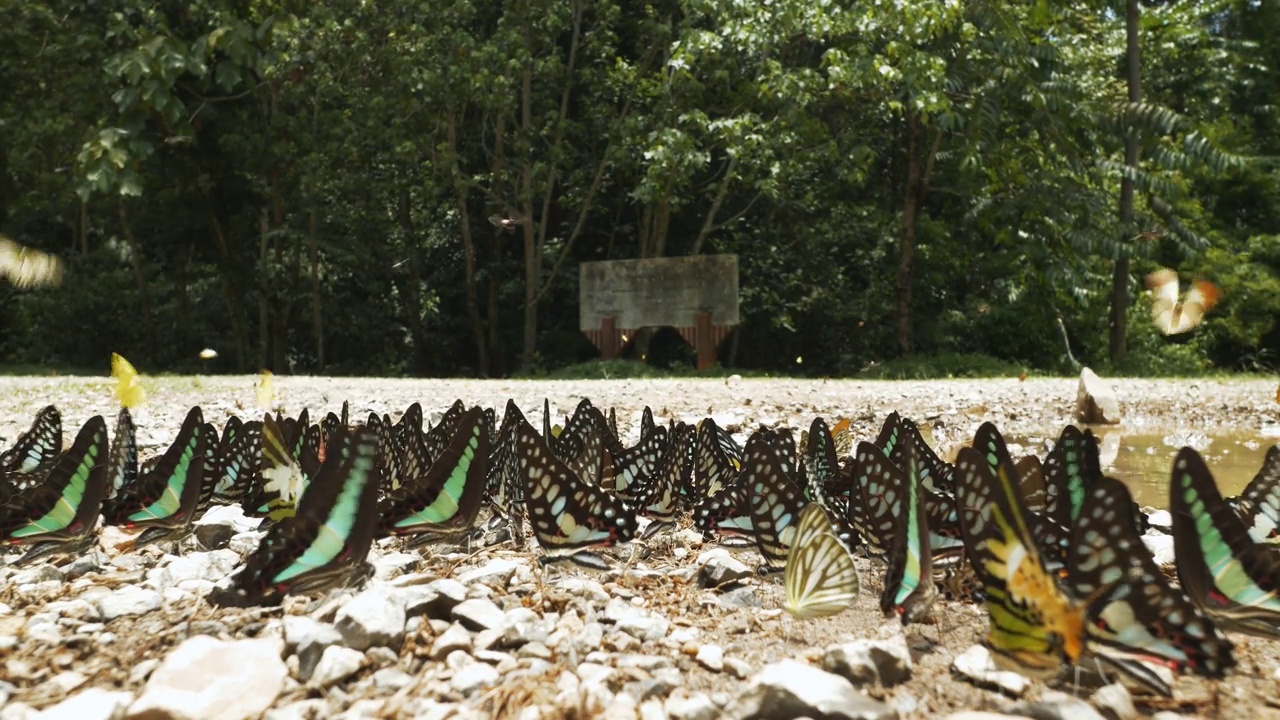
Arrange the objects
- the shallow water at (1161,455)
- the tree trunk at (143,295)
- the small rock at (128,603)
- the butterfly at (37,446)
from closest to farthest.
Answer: the small rock at (128,603)
the butterfly at (37,446)
the shallow water at (1161,455)
the tree trunk at (143,295)

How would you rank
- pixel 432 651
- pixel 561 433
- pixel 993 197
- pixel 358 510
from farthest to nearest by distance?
pixel 993 197 → pixel 561 433 → pixel 358 510 → pixel 432 651

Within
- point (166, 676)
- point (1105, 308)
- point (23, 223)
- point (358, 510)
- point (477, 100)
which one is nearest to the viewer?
point (166, 676)

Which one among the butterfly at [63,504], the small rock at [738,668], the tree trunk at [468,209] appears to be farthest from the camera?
the tree trunk at [468,209]

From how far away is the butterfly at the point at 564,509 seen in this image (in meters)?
1.86

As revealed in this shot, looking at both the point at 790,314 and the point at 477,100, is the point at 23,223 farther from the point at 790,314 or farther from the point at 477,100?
the point at 790,314

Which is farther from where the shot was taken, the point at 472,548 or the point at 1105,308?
the point at 1105,308

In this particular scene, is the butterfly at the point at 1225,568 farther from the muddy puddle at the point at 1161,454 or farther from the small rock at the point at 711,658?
the muddy puddle at the point at 1161,454

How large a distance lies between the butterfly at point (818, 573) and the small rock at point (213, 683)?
29.7 inches

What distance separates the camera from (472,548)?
2.11 m

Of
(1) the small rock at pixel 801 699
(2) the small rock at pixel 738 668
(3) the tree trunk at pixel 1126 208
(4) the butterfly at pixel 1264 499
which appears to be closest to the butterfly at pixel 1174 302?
(3) the tree trunk at pixel 1126 208

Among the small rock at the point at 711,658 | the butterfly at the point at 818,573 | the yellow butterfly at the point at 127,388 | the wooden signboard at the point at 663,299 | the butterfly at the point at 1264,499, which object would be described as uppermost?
the wooden signboard at the point at 663,299

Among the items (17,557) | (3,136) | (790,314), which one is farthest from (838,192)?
(17,557)

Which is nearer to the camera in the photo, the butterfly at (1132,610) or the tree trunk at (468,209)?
the butterfly at (1132,610)

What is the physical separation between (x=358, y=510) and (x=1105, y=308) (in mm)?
17141
